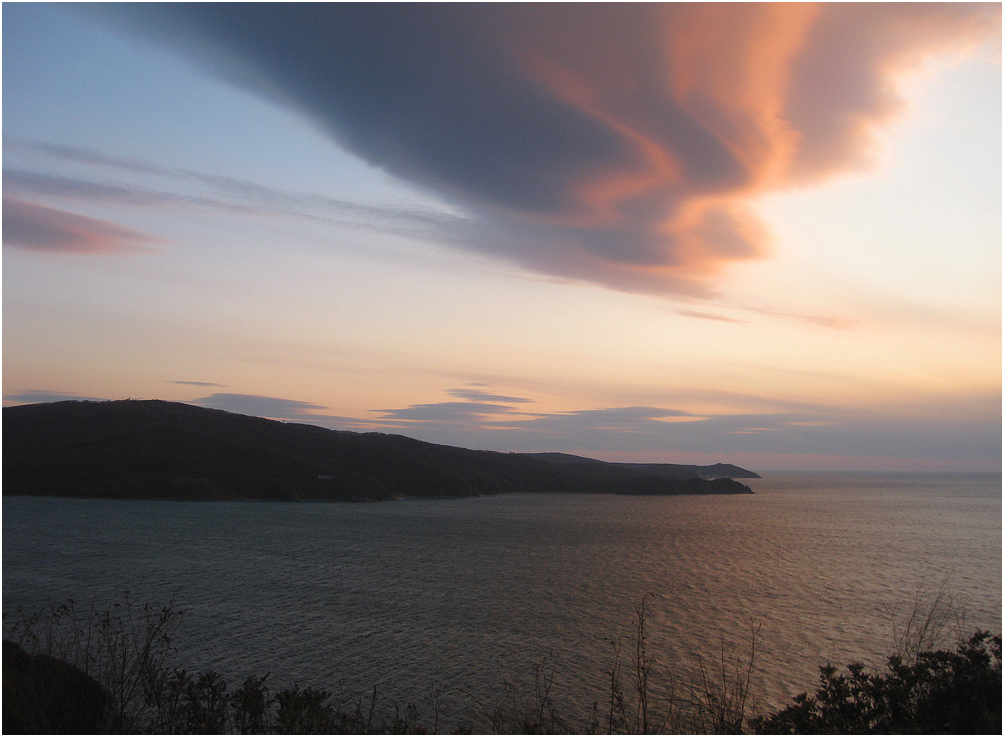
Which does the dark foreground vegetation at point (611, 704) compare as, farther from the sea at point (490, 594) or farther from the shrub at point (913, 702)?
the sea at point (490, 594)

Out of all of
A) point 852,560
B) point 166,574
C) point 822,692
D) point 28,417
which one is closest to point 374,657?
point 822,692

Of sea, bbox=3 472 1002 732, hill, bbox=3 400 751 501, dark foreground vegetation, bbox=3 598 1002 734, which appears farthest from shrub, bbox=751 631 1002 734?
hill, bbox=3 400 751 501

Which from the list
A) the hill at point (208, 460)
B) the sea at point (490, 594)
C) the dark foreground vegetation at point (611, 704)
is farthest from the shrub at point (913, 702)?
the hill at point (208, 460)

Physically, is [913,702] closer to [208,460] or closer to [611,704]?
[611,704]

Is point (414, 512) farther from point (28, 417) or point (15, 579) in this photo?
point (28, 417)

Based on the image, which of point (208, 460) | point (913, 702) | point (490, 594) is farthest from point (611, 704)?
point (208, 460)

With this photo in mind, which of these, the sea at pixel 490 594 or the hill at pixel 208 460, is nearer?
the sea at pixel 490 594
